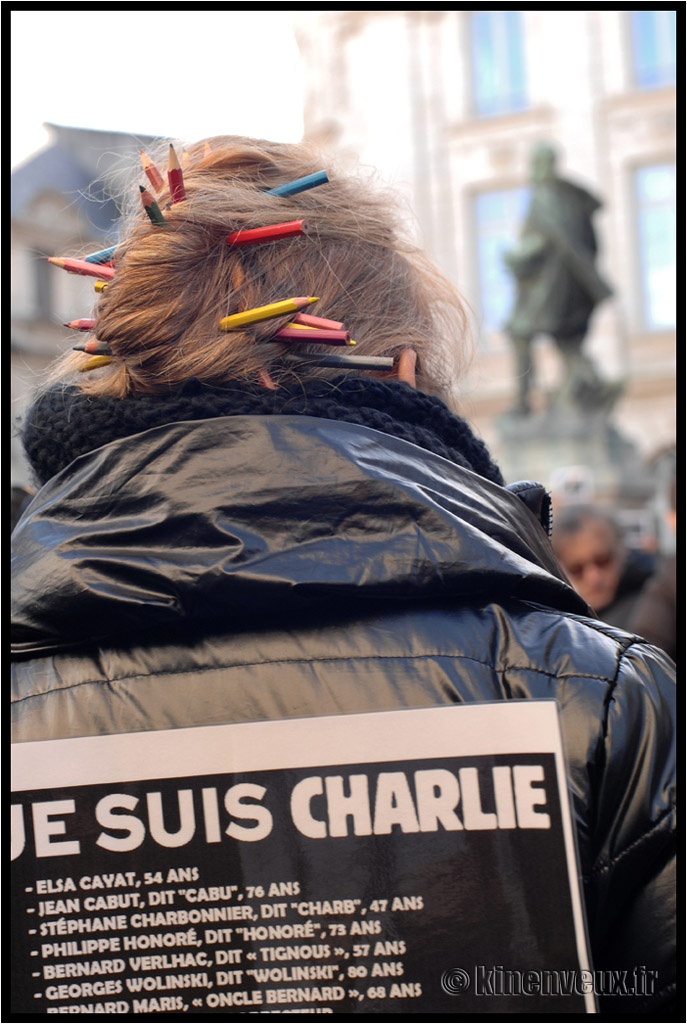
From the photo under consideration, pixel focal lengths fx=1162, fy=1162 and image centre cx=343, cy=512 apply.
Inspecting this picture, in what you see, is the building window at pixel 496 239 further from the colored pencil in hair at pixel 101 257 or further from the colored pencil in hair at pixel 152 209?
the colored pencil in hair at pixel 152 209

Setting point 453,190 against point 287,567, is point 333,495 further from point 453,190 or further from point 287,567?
point 453,190

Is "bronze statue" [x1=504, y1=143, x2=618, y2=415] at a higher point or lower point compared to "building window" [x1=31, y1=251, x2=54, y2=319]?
lower

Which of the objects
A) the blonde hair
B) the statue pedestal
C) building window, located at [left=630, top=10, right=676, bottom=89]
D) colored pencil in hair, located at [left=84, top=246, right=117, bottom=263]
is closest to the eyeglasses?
the blonde hair

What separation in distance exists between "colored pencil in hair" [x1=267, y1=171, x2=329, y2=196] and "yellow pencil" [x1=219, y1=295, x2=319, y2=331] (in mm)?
137

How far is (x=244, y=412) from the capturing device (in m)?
0.87

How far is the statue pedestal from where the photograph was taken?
965cm

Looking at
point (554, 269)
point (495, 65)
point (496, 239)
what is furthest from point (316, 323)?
point (495, 65)

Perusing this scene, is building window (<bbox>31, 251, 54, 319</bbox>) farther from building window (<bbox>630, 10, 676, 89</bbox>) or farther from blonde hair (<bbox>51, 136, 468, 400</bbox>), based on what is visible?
blonde hair (<bbox>51, 136, 468, 400</bbox>)

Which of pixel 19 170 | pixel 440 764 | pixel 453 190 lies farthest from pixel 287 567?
pixel 19 170

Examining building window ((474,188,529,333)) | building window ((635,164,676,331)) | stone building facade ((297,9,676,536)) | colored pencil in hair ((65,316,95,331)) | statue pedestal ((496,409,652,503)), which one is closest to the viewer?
colored pencil in hair ((65,316,95,331))

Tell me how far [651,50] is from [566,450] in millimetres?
8762

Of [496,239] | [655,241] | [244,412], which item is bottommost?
[244,412]

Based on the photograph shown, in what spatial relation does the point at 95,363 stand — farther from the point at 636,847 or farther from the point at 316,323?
the point at 636,847

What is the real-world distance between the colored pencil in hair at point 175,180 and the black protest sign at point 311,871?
1.44ft
